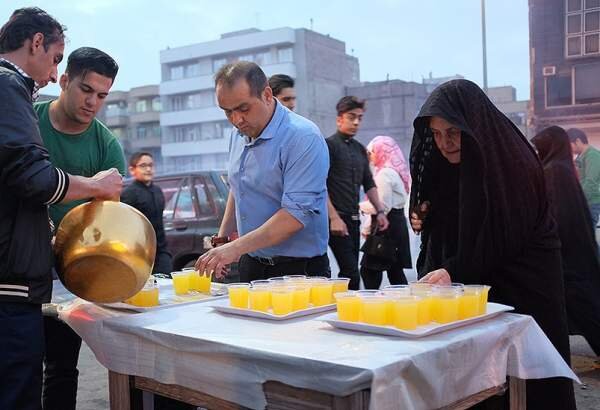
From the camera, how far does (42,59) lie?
199 cm

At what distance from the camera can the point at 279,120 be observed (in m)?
2.66

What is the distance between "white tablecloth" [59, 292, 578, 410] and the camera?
1334 mm

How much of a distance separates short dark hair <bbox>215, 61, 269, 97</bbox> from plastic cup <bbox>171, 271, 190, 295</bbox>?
0.78 metres

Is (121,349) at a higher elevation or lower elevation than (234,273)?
higher

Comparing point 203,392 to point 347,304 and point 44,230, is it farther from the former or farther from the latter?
point 44,230

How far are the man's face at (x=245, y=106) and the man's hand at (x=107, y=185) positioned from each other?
2.31 feet

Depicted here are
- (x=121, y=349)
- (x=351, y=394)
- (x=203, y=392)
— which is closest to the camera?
(x=351, y=394)

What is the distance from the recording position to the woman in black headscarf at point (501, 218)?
6.48 feet

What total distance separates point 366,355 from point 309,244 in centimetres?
134

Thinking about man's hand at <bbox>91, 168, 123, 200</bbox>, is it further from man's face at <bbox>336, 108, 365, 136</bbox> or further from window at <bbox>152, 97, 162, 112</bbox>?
window at <bbox>152, 97, 162, 112</bbox>

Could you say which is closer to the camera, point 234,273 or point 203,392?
point 203,392

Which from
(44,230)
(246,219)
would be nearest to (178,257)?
(246,219)

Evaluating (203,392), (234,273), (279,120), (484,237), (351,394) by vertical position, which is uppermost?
(279,120)

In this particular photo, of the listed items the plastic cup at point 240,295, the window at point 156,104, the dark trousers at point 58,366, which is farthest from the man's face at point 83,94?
the window at point 156,104
